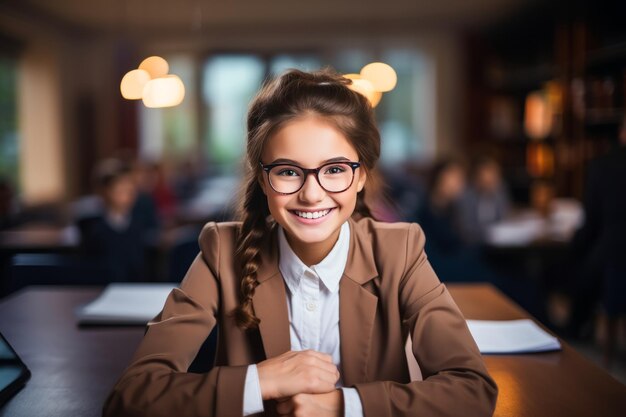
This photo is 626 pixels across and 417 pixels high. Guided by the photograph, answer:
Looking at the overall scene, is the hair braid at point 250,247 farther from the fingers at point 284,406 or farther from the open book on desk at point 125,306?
the open book on desk at point 125,306

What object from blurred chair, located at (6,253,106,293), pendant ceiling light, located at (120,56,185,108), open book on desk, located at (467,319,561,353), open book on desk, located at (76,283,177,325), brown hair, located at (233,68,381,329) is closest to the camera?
brown hair, located at (233,68,381,329)

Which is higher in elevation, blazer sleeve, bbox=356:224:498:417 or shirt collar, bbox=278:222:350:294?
shirt collar, bbox=278:222:350:294

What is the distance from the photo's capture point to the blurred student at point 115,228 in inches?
151

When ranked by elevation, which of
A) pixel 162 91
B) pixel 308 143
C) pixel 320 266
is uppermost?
pixel 162 91

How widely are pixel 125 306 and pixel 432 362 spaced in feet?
3.05

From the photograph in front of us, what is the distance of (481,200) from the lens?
17.0 feet

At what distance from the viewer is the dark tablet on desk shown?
1165 millimetres

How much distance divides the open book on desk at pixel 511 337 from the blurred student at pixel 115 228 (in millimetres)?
2290

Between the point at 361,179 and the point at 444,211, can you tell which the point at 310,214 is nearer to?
the point at 361,179

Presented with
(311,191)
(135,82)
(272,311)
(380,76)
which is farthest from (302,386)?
(380,76)

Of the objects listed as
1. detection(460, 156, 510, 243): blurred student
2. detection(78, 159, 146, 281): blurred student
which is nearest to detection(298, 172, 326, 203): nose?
detection(78, 159, 146, 281): blurred student

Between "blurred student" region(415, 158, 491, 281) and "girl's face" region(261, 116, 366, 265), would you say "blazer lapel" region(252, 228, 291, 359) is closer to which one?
"girl's face" region(261, 116, 366, 265)

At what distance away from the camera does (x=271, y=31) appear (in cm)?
1026

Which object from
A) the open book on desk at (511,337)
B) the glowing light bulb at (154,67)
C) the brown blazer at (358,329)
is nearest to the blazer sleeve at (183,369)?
the brown blazer at (358,329)
